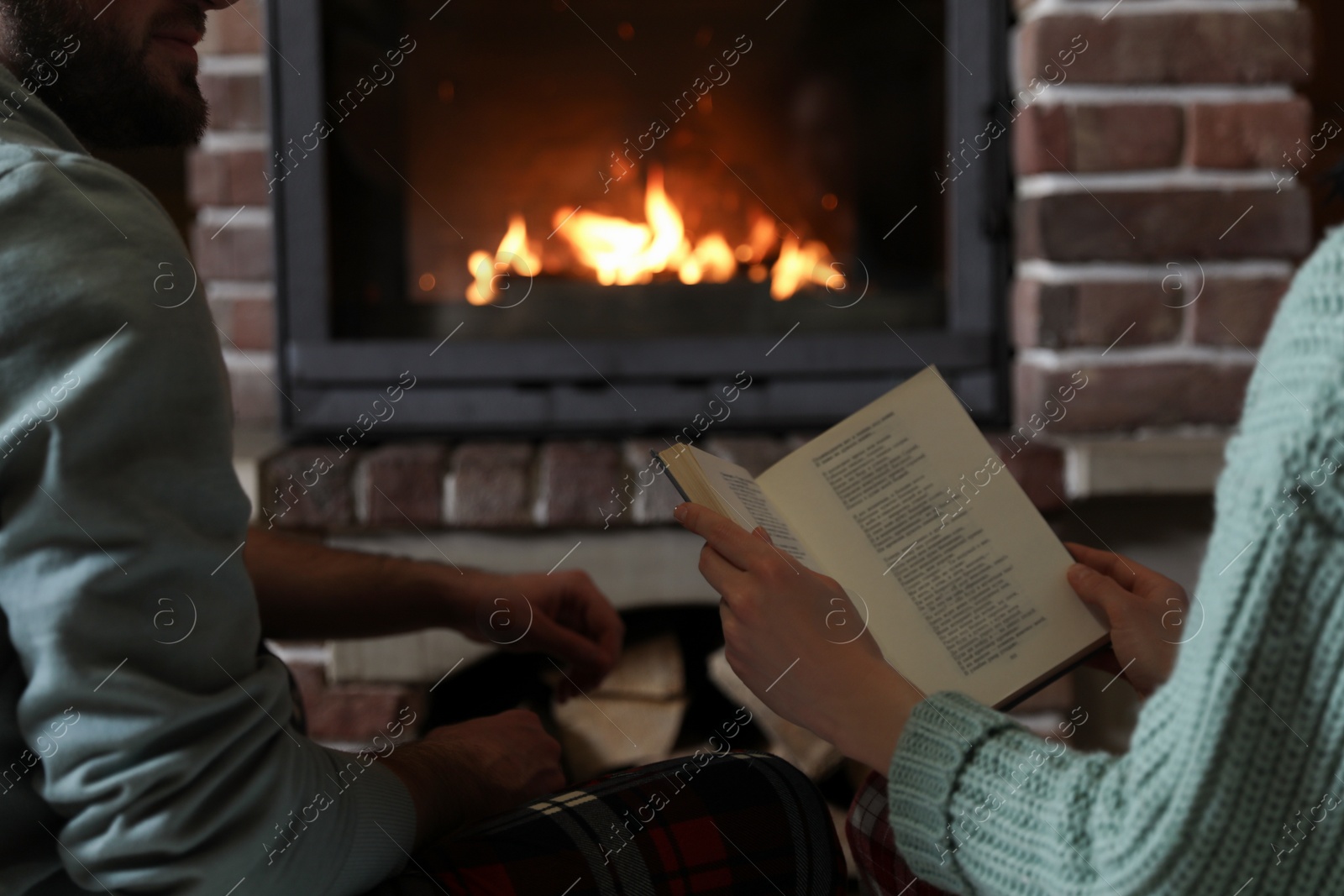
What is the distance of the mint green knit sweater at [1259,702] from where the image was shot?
0.40 metres

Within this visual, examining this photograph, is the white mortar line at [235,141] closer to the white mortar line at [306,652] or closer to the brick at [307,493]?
the brick at [307,493]

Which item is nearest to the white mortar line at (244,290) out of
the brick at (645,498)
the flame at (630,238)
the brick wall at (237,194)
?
the brick wall at (237,194)

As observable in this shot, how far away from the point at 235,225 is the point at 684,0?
540 mm

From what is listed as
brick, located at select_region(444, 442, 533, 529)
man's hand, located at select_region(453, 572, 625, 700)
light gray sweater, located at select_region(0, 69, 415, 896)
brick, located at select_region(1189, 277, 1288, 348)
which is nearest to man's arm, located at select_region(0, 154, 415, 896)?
light gray sweater, located at select_region(0, 69, 415, 896)

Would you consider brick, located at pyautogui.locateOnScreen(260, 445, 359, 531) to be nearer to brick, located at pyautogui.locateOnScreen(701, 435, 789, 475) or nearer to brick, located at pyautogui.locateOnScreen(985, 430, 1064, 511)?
brick, located at pyautogui.locateOnScreen(701, 435, 789, 475)

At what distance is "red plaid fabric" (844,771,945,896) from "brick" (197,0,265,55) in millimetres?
950

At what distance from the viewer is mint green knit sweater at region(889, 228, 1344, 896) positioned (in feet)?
1.30

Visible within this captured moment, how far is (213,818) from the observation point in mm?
456

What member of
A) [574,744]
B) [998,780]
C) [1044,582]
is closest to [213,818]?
[998,780]

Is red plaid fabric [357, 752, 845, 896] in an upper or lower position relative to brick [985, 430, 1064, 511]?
lower

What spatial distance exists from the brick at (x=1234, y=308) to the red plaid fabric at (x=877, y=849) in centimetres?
66

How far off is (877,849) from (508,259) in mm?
809

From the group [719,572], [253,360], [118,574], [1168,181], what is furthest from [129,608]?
[1168,181]

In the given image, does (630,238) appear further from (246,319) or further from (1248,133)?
(1248,133)
